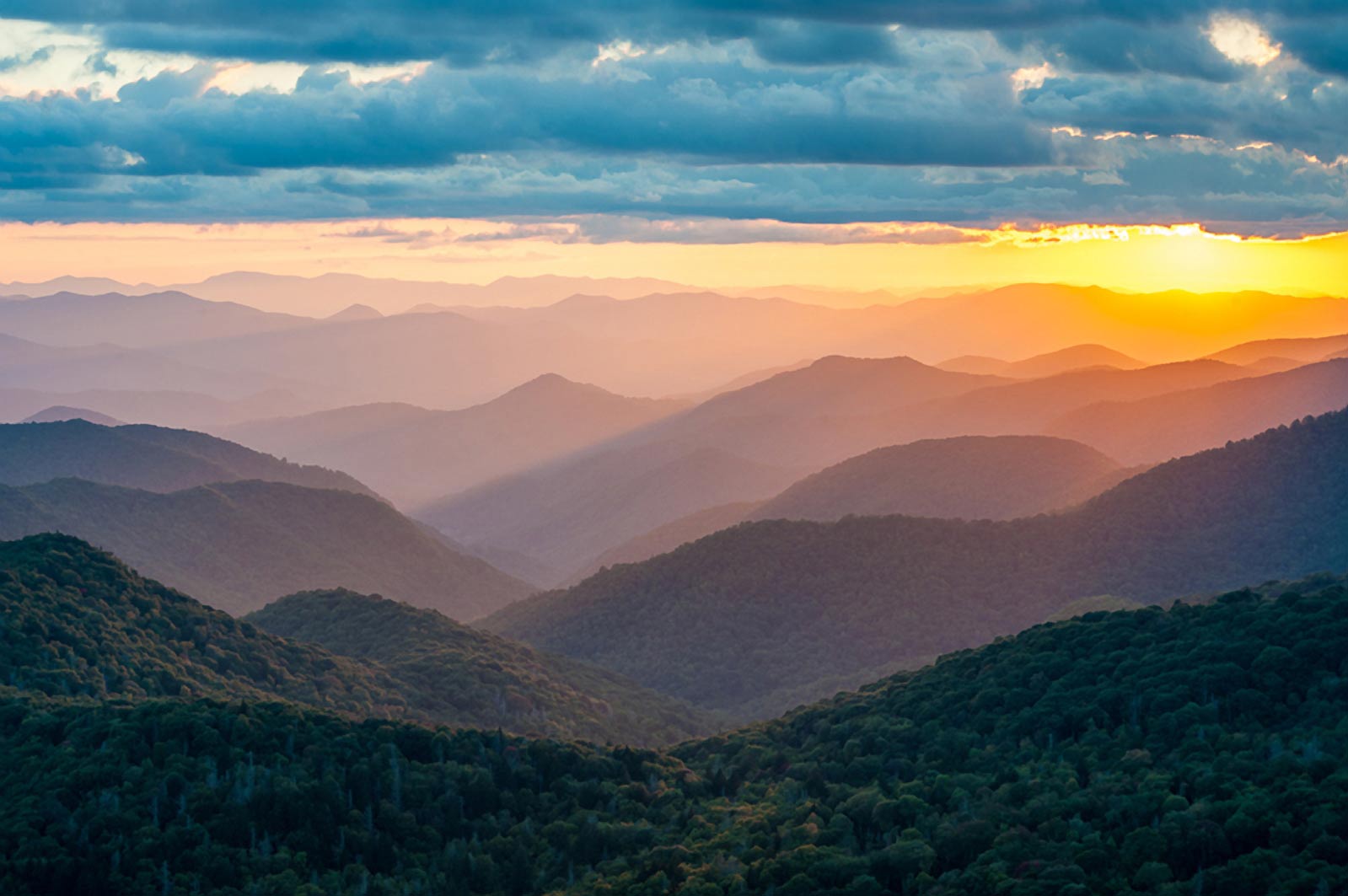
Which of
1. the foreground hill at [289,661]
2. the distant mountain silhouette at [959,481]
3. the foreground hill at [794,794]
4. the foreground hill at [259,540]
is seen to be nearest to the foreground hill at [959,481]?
the distant mountain silhouette at [959,481]

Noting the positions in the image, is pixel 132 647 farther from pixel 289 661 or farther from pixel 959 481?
pixel 959 481

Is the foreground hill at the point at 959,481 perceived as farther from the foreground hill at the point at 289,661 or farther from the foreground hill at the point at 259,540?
the foreground hill at the point at 289,661

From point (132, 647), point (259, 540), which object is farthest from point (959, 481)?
point (132, 647)

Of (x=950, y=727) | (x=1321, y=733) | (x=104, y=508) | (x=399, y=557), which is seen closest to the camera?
(x=1321, y=733)

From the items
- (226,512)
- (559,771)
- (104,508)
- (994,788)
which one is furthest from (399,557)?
Answer: (994,788)

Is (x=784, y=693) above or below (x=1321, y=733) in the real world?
below

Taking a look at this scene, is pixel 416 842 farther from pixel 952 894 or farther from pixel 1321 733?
pixel 1321 733
